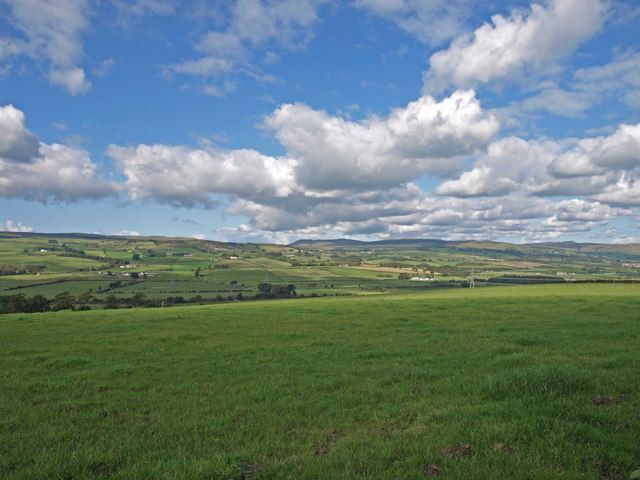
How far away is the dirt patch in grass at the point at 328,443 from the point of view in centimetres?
797

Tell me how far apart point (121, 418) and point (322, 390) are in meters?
5.17

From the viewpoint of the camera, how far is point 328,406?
35.0 ft

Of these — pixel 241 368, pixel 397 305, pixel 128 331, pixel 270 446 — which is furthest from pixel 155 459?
pixel 397 305

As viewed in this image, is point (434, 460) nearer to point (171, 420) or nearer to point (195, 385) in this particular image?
point (171, 420)

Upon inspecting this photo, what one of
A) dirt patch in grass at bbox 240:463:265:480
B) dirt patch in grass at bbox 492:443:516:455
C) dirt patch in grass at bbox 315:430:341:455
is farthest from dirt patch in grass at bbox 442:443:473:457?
dirt patch in grass at bbox 240:463:265:480

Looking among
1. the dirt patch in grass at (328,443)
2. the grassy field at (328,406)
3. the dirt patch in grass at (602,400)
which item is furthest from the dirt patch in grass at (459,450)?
the dirt patch in grass at (602,400)

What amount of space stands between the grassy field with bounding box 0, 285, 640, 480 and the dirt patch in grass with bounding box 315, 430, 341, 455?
0.05 m

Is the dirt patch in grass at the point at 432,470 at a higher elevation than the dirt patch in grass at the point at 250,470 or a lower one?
higher

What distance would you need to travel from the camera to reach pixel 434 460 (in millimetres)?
6980

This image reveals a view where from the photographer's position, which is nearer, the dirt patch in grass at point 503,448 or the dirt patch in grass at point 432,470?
the dirt patch in grass at point 432,470

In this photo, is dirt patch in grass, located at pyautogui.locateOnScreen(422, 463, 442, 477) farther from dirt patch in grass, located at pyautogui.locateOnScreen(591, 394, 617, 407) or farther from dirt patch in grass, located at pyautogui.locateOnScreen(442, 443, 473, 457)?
dirt patch in grass, located at pyautogui.locateOnScreen(591, 394, 617, 407)

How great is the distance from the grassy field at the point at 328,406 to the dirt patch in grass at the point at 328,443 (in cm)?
5

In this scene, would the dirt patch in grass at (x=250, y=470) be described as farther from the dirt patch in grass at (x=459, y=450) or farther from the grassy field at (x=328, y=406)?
the dirt patch in grass at (x=459, y=450)

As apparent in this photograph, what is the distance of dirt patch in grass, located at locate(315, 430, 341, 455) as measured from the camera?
7971 mm
